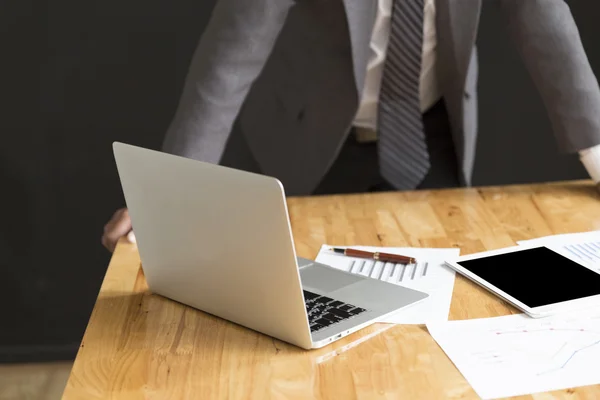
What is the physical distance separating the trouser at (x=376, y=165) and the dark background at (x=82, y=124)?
2.26 ft

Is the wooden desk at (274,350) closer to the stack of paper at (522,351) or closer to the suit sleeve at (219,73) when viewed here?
the stack of paper at (522,351)

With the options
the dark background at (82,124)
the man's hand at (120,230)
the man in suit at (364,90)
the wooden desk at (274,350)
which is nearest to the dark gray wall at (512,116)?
the dark background at (82,124)

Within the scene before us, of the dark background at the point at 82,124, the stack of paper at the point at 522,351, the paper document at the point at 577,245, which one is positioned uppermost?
the stack of paper at the point at 522,351

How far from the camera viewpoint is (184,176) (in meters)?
1.07

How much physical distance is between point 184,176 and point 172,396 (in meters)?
0.29

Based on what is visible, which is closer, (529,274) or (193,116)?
(529,274)

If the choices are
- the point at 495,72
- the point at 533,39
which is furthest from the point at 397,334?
the point at 495,72

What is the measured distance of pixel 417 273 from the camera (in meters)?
1.27

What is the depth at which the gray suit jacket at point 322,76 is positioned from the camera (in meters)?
1.51

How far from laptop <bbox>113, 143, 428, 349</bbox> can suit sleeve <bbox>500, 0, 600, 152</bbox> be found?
2.10ft

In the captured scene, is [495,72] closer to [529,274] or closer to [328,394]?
[529,274]

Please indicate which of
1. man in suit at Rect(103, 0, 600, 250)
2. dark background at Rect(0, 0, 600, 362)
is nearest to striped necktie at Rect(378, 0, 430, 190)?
man in suit at Rect(103, 0, 600, 250)

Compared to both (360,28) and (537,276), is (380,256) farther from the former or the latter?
(360,28)

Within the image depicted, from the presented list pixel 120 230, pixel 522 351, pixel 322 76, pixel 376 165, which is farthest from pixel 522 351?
pixel 376 165
